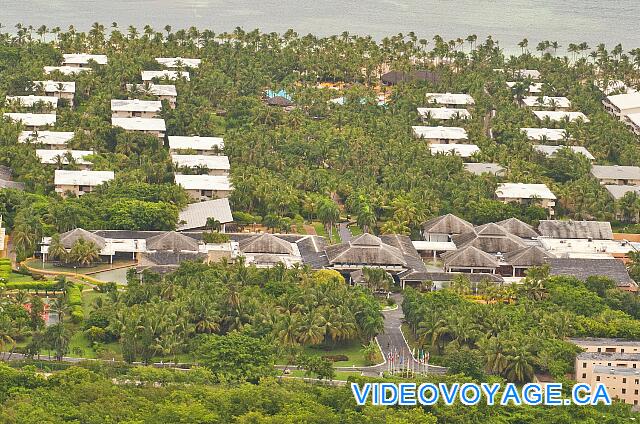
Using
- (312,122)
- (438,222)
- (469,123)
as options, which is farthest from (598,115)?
(438,222)

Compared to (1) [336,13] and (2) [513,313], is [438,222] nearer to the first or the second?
(2) [513,313]

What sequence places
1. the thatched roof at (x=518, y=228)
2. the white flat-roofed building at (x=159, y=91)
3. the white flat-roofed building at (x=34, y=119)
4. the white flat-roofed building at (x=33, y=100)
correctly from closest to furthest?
1. the thatched roof at (x=518, y=228)
2. the white flat-roofed building at (x=34, y=119)
3. the white flat-roofed building at (x=33, y=100)
4. the white flat-roofed building at (x=159, y=91)

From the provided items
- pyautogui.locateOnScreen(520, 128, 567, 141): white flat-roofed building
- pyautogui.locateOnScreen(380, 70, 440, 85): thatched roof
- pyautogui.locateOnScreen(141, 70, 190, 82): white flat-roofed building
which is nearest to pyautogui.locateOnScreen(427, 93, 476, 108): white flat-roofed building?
pyautogui.locateOnScreen(380, 70, 440, 85): thatched roof

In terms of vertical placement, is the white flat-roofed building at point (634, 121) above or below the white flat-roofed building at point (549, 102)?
below

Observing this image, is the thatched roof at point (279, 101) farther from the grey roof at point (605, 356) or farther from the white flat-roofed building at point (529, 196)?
the grey roof at point (605, 356)

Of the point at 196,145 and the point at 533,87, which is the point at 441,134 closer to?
the point at 196,145

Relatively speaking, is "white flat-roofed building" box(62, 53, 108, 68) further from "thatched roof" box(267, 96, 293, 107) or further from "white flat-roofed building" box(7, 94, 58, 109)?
"thatched roof" box(267, 96, 293, 107)

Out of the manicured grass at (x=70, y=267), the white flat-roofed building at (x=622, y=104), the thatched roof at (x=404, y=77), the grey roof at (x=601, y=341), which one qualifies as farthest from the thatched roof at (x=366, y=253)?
the thatched roof at (x=404, y=77)
